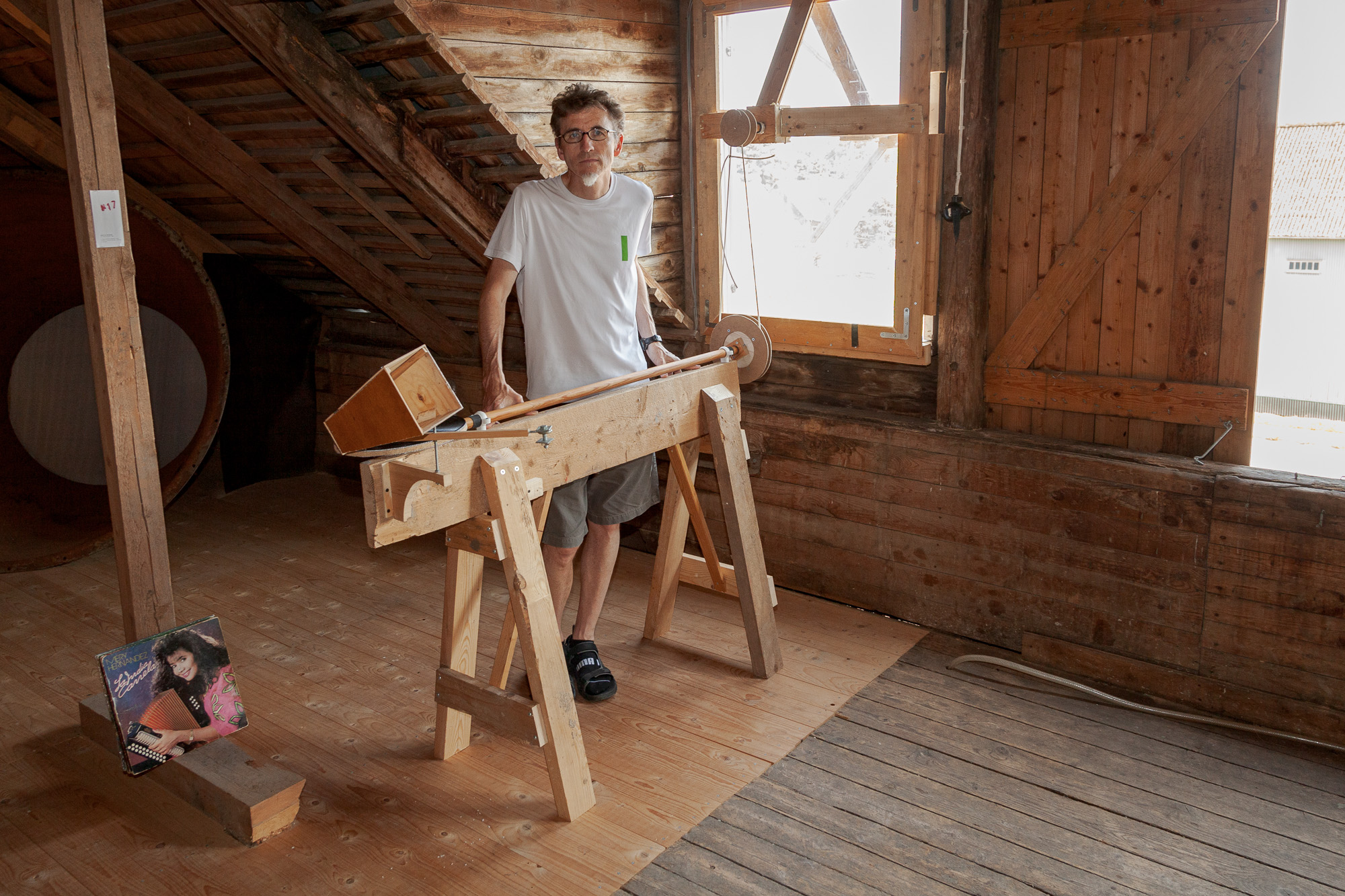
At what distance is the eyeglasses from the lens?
8.76 feet

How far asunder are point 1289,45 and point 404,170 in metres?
2.54

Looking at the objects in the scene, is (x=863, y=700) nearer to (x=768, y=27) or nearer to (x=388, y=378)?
(x=388, y=378)

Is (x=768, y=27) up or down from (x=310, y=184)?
up

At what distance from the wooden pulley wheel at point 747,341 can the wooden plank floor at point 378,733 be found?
2.91ft

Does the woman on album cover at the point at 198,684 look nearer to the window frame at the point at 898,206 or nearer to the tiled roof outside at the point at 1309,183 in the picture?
the window frame at the point at 898,206

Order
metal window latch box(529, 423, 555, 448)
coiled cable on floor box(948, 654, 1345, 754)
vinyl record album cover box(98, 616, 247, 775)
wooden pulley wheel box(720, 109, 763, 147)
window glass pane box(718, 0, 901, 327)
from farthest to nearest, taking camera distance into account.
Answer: window glass pane box(718, 0, 901, 327) → wooden pulley wheel box(720, 109, 763, 147) → coiled cable on floor box(948, 654, 1345, 754) → vinyl record album cover box(98, 616, 247, 775) → metal window latch box(529, 423, 555, 448)

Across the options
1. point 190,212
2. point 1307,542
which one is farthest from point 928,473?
point 190,212

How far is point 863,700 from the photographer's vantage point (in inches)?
118

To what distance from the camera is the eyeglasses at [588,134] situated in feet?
8.76

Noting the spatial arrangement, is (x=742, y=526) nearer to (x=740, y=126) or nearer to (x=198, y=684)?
(x=740, y=126)

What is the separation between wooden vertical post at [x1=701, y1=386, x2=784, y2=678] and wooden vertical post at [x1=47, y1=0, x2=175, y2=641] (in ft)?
4.83

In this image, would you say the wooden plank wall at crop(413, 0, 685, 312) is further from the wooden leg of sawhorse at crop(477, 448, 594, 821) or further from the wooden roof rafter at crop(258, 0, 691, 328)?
the wooden leg of sawhorse at crop(477, 448, 594, 821)

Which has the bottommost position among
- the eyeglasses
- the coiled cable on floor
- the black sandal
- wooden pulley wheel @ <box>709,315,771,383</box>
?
the coiled cable on floor

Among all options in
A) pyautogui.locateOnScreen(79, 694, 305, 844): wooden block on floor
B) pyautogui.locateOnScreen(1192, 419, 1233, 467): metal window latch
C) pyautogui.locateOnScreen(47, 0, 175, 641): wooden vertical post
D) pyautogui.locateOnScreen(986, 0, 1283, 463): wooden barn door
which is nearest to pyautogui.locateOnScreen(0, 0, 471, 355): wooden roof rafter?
pyautogui.locateOnScreen(47, 0, 175, 641): wooden vertical post
